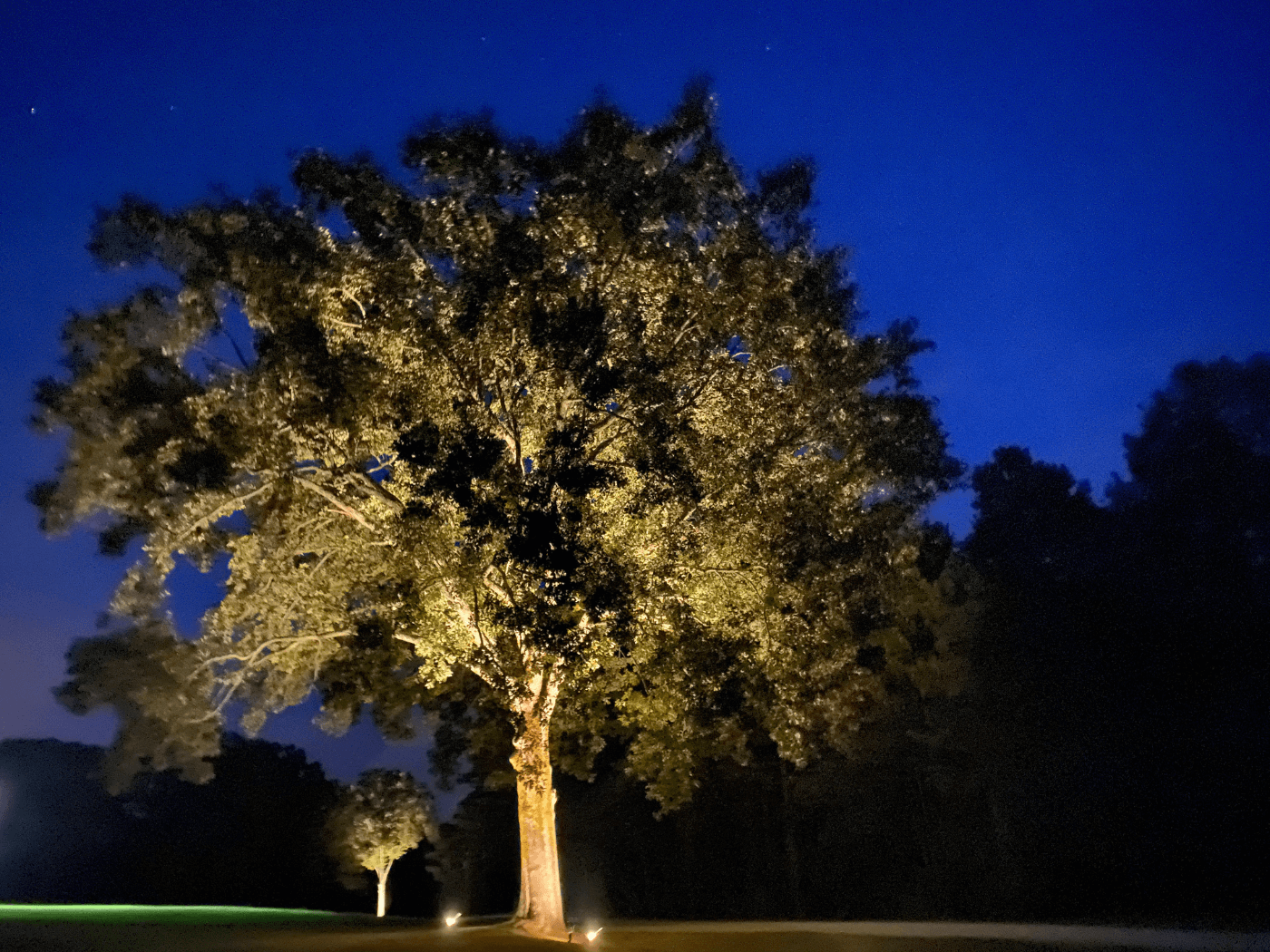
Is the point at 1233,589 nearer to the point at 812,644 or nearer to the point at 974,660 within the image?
the point at 974,660

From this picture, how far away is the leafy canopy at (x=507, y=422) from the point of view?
15242 millimetres

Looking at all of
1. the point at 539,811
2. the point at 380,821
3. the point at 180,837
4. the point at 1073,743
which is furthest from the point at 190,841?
the point at 539,811

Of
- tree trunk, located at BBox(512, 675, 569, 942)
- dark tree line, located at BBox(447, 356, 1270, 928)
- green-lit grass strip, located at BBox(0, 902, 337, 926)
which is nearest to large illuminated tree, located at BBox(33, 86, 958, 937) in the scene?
tree trunk, located at BBox(512, 675, 569, 942)

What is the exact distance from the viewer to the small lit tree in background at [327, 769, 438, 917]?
120 ft

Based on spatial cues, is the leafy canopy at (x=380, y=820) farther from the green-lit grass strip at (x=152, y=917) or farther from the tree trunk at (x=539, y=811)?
the tree trunk at (x=539, y=811)

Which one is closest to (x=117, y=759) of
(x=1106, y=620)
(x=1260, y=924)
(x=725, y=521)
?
(x=725, y=521)

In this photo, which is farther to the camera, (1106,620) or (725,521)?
(1106,620)

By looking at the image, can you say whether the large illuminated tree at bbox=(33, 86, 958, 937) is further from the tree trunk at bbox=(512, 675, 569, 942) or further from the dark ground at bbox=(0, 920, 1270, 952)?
the dark ground at bbox=(0, 920, 1270, 952)

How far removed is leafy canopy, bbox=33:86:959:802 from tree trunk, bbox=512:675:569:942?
14.8 inches

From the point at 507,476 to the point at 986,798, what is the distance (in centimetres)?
2651

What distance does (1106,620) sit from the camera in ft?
106

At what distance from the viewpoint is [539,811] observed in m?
17.6

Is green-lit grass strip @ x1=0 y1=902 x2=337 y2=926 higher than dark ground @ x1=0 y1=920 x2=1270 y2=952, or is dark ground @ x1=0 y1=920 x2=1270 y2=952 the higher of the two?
green-lit grass strip @ x1=0 y1=902 x2=337 y2=926

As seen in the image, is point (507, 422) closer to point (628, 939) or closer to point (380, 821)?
point (628, 939)
